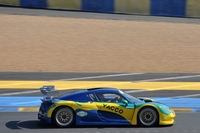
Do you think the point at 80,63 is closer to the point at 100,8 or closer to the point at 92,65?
the point at 92,65

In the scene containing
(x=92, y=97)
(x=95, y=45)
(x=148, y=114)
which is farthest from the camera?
(x=95, y=45)

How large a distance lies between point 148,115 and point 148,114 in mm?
30

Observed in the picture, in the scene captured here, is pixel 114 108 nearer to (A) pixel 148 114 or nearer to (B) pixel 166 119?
(A) pixel 148 114

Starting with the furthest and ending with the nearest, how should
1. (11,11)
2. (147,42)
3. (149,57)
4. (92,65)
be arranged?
(11,11) → (147,42) → (149,57) → (92,65)

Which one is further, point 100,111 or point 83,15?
point 83,15

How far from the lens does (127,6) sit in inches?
1126

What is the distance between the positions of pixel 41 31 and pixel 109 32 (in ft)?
12.9

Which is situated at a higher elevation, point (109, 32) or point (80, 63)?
point (109, 32)

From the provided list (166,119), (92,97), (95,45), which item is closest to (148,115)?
(166,119)

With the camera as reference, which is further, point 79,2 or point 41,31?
point 79,2

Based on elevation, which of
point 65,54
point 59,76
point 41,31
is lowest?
point 59,76

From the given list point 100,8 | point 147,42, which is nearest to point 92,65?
point 147,42

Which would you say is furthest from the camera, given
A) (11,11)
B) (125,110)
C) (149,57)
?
(11,11)

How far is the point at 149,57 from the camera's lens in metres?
22.7
